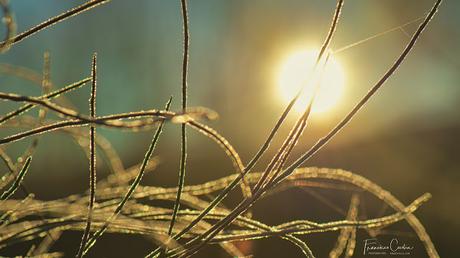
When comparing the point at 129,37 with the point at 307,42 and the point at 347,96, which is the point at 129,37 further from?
the point at 347,96

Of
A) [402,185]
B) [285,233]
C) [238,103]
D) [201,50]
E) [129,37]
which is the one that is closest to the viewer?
[285,233]

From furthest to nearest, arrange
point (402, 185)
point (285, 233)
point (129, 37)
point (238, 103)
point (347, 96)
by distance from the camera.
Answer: point (129, 37) → point (238, 103) → point (347, 96) → point (402, 185) → point (285, 233)

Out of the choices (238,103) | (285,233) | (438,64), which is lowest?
(285,233)

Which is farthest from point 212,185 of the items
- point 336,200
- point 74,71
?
point 74,71

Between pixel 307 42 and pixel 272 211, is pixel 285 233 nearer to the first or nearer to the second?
pixel 272 211

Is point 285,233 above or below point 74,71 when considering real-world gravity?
below

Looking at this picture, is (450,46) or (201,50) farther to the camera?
(201,50)

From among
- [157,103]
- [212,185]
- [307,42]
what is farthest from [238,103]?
[212,185]
